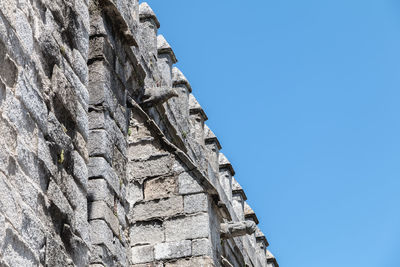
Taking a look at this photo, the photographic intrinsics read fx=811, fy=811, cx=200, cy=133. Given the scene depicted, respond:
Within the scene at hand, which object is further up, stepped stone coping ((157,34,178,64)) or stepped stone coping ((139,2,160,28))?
stepped stone coping ((139,2,160,28))

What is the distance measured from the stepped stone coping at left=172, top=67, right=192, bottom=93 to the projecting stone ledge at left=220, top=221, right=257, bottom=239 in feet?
7.27

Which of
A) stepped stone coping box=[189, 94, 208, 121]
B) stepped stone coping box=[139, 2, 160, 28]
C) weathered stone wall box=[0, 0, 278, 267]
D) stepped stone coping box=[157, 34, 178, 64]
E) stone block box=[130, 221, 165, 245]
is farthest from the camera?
stepped stone coping box=[189, 94, 208, 121]

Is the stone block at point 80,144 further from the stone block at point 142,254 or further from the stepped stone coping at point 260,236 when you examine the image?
the stepped stone coping at point 260,236

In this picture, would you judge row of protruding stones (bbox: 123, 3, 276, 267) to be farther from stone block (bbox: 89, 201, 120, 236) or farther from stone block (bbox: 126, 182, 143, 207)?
stone block (bbox: 89, 201, 120, 236)

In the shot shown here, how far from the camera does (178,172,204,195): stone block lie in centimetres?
751

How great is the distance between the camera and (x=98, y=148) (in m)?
6.02

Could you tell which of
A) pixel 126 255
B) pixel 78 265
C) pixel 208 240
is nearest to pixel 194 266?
pixel 208 240

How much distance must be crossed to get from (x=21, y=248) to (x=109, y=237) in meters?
2.05

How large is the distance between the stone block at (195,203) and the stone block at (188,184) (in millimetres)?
48

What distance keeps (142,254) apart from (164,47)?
117 inches

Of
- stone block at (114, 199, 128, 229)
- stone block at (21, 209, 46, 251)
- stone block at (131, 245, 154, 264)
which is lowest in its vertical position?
stone block at (21, 209, 46, 251)

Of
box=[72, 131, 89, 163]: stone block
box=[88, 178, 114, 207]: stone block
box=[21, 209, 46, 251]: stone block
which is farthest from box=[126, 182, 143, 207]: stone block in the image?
box=[21, 209, 46, 251]: stone block

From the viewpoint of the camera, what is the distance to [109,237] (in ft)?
19.0

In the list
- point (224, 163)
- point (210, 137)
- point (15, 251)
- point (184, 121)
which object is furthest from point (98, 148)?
point (224, 163)
